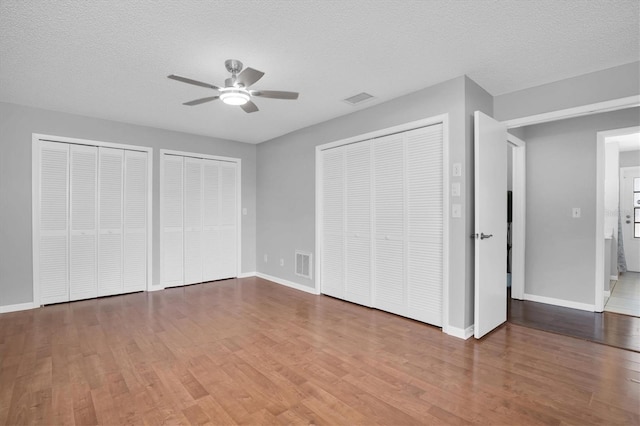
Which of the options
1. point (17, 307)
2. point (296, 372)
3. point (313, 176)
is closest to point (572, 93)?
point (313, 176)

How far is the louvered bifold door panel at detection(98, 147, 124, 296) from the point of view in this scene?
15.1ft

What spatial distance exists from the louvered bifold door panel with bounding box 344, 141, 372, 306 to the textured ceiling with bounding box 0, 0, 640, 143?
850 millimetres

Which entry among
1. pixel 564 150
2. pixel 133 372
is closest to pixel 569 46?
pixel 564 150

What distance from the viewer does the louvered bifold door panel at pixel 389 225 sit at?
3.70 metres

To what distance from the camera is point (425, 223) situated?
3.45m

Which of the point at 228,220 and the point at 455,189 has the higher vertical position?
the point at 455,189

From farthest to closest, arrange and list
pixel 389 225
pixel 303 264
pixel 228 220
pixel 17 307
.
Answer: pixel 228 220 < pixel 303 264 < pixel 17 307 < pixel 389 225

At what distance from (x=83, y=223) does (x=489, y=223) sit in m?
5.32

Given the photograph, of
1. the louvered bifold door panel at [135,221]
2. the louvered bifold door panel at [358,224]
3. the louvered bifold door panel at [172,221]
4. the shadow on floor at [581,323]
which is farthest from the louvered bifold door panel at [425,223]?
the louvered bifold door panel at [135,221]

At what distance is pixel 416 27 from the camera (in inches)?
90.4

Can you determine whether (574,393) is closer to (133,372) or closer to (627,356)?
(627,356)

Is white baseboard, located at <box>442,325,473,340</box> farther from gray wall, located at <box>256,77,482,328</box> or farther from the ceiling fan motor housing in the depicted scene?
the ceiling fan motor housing

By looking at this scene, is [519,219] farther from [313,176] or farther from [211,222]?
[211,222]

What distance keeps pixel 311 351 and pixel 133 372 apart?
1437 millimetres
